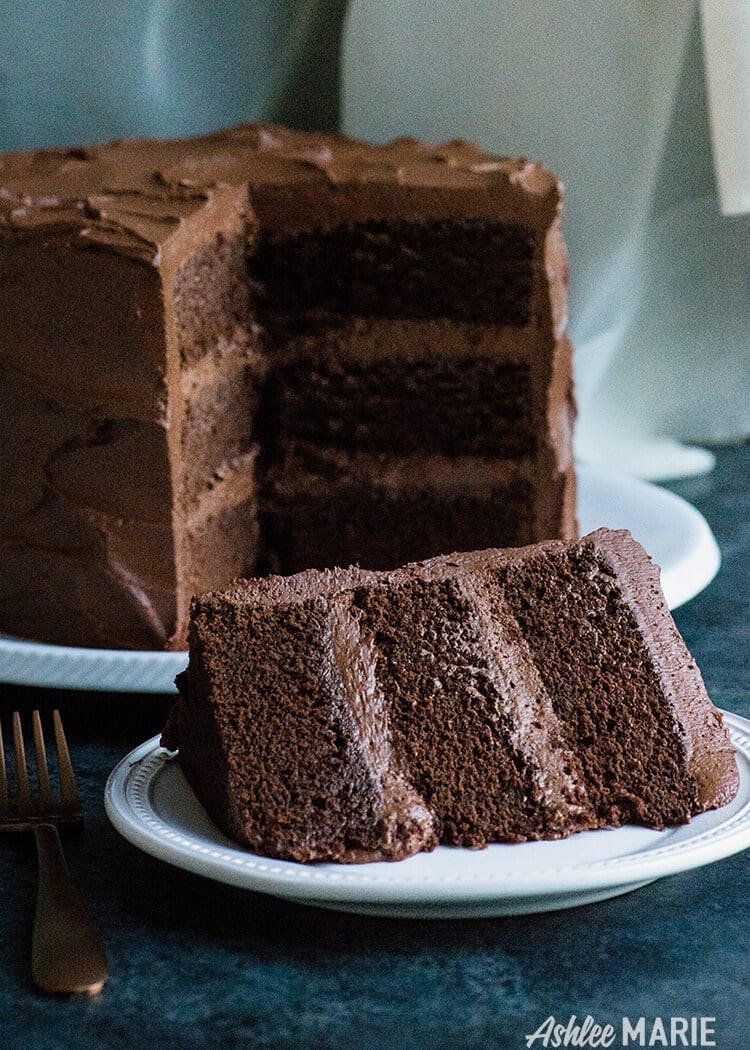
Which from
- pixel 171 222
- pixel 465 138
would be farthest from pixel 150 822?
pixel 465 138

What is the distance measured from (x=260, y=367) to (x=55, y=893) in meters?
1.56

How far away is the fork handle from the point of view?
1467 mm

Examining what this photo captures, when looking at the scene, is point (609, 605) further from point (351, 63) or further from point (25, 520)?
point (351, 63)

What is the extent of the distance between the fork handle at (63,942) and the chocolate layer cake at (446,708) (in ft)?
0.57

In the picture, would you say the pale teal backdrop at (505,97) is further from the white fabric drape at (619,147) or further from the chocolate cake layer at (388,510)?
the chocolate cake layer at (388,510)

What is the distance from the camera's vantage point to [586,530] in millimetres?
2953

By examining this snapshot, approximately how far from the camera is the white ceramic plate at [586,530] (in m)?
2.23

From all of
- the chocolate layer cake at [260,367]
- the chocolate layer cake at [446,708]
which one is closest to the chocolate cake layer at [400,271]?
the chocolate layer cake at [260,367]

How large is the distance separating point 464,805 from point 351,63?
231 centimetres

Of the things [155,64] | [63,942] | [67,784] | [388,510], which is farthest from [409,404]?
[63,942]

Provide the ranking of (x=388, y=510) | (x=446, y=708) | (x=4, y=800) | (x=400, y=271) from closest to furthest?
(x=446, y=708) < (x=4, y=800) < (x=400, y=271) < (x=388, y=510)

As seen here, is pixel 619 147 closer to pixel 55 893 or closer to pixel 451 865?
pixel 451 865

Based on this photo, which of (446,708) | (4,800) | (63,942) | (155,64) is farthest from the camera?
(155,64)

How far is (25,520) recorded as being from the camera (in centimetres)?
249
